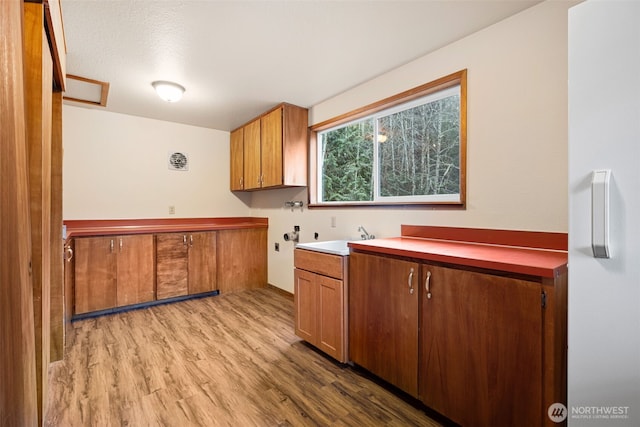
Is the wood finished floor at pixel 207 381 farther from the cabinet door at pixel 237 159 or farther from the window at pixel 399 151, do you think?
the cabinet door at pixel 237 159

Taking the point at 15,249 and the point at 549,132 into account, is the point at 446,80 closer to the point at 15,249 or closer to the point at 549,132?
the point at 549,132

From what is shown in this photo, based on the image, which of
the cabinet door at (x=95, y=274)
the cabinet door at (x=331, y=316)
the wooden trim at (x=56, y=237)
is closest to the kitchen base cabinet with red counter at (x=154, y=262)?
the cabinet door at (x=95, y=274)

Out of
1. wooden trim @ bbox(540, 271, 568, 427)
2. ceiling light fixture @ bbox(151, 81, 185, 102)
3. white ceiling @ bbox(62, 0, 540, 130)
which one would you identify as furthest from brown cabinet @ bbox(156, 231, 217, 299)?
wooden trim @ bbox(540, 271, 568, 427)

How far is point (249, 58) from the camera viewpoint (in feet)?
7.29

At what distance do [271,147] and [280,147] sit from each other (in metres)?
0.21

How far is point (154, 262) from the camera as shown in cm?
334

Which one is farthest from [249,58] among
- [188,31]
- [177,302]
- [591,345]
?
[177,302]

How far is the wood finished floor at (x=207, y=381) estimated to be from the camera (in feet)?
5.14

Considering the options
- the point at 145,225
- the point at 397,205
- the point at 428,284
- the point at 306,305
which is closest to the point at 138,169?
A: the point at 145,225

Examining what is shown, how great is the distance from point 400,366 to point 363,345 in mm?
293

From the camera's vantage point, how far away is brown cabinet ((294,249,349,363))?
2021 mm

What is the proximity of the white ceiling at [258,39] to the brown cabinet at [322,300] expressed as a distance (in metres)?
1.51

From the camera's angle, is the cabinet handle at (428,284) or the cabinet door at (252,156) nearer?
the cabinet handle at (428,284)

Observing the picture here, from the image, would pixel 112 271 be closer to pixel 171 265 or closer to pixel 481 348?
pixel 171 265
